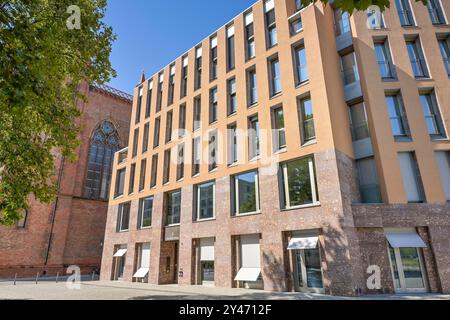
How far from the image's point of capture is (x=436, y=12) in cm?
1638

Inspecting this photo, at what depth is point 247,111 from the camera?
17.2 metres

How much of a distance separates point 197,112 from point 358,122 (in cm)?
1087

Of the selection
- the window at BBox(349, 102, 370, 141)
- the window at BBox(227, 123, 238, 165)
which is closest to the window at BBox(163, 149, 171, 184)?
the window at BBox(227, 123, 238, 165)

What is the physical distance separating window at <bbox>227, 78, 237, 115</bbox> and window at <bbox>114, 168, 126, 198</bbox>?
1306 centimetres

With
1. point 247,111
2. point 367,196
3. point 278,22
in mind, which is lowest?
point 367,196

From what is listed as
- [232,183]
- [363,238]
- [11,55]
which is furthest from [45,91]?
[363,238]

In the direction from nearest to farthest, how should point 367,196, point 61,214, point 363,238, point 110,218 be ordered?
point 363,238 < point 367,196 < point 110,218 < point 61,214

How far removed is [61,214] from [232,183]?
20599 mm

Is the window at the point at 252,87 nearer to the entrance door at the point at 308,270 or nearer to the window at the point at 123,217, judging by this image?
the entrance door at the point at 308,270

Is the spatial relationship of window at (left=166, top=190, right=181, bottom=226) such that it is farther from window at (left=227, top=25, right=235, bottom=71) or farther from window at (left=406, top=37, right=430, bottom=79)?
window at (left=406, top=37, right=430, bottom=79)

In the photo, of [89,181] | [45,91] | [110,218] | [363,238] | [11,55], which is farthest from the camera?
[89,181]

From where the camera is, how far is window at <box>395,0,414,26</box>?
1614 cm

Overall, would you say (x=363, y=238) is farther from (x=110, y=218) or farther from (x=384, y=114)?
(x=110, y=218)

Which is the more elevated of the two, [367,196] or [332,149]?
[332,149]
